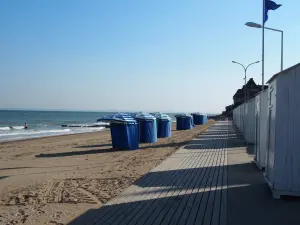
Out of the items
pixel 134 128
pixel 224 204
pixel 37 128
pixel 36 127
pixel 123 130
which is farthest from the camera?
pixel 36 127

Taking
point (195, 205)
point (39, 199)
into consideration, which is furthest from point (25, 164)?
point (195, 205)

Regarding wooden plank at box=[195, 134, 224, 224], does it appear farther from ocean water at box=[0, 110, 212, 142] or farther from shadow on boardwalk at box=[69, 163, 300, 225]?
ocean water at box=[0, 110, 212, 142]

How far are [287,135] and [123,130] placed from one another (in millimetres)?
10606

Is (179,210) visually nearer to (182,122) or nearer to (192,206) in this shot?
(192,206)

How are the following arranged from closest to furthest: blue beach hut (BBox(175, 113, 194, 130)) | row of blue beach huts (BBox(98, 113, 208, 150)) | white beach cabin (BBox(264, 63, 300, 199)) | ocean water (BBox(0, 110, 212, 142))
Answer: white beach cabin (BBox(264, 63, 300, 199)), row of blue beach huts (BBox(98, 113, 208, 150)), blue beach hut (BBox(175, 113, 194, 130)), ocean water (BBox(0, 110, 212, 142))

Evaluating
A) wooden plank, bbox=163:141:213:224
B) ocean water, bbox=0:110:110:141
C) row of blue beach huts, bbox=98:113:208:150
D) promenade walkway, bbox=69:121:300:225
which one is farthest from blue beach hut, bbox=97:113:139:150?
ocean water, bbox=0:110:110:141

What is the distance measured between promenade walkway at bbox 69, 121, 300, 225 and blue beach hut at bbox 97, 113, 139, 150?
6344 millimetres

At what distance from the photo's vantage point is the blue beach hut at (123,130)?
16.6m

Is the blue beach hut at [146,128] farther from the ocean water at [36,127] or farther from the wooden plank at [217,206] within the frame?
the ocean water at [36,127]

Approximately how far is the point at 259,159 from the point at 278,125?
3.73 metres

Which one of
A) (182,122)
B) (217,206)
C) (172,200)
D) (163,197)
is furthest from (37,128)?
(217,206)

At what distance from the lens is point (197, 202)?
22.4 feet

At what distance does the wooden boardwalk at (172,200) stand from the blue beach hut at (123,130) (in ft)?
19.7

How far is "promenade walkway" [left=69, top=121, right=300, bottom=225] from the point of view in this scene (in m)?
5.79
